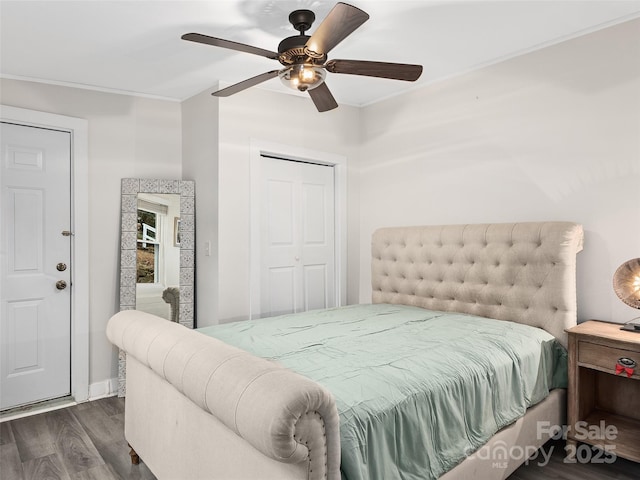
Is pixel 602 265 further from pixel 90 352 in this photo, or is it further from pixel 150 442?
pixel 90 352

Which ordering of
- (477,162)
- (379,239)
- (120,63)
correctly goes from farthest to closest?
(379,239) → (477,162) → (120,63)

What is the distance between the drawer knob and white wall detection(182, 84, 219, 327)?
2621mm

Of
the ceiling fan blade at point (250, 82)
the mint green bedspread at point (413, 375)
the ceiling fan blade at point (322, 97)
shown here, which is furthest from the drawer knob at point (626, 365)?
the ceiling fan blade at point (250, 82)

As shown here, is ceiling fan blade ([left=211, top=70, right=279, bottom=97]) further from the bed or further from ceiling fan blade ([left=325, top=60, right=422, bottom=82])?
the bed

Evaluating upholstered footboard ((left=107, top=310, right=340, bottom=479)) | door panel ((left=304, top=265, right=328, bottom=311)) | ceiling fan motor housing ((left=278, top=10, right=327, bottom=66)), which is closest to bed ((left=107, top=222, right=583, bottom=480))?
upholstered footboard ((left=107, top=310, right=340, bottom=479))

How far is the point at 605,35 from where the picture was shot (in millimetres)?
2598

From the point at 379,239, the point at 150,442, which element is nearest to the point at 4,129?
the point at 150,442

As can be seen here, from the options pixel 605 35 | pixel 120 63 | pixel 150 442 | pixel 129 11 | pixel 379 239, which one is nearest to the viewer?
pixel 150 442

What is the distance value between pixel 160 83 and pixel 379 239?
7.30ft

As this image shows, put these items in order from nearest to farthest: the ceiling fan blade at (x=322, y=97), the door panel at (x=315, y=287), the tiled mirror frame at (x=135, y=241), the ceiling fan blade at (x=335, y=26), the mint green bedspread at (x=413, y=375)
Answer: the mint green bedspread at (x=413, y=375)
the ceiling fan blade at (x=335, y=26)
the ceiling fan blade at (x=322, y=97)
the tiled mirror frame at (x=135, y=241)
the door panel at (x=315, y=287)

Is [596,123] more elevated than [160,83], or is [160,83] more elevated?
[160,83]

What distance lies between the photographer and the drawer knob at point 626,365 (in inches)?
84.5

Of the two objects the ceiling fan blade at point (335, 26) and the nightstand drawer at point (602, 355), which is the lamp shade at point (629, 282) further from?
the ceiling fan blade at point (335, 26)

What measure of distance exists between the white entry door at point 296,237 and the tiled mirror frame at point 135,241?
614 millimetres
